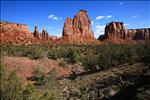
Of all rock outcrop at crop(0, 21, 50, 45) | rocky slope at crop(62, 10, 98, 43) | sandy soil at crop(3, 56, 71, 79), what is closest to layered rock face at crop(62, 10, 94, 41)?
rocky slope at crop(62, 10, 98, 43)

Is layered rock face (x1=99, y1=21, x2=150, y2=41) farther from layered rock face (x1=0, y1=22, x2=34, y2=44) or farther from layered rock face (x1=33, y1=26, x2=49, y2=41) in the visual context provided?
layered rock face (x1=0, y1=22, x2=34, y2=44)

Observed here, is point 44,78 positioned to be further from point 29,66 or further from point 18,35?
point 18,35

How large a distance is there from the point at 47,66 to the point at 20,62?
3.46 m

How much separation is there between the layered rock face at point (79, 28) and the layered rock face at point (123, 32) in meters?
7.50

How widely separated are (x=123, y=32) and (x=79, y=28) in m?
20.4

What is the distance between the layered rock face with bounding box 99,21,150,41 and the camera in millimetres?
125613

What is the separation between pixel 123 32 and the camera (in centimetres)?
12800

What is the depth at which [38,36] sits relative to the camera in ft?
347

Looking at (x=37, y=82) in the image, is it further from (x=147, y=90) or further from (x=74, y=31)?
(x=74, y=31)

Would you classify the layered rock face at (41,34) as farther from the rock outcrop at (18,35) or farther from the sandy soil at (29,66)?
the sandy soil at (29,66)

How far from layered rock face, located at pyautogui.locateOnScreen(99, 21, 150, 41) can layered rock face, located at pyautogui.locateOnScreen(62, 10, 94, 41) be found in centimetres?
750

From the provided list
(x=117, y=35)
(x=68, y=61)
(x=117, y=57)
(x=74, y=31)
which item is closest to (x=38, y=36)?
(x=74, y=31)

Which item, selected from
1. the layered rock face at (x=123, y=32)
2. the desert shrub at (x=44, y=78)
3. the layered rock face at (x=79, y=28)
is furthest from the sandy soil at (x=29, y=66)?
the layered rock face at (x=123, y=32)

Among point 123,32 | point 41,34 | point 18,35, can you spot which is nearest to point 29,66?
point 18,35
